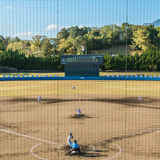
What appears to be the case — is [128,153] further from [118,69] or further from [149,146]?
[118,69]

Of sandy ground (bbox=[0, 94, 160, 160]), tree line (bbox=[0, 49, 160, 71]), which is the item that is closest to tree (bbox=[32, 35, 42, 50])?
tree line (bbox=[0, 49, 160, 71])

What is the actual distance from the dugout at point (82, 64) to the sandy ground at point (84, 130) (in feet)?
112

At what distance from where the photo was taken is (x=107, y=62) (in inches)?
3568

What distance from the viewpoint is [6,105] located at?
30516mm

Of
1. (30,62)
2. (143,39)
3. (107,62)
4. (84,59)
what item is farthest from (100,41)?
(84,59)

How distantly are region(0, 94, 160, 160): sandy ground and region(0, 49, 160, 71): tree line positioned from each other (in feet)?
198

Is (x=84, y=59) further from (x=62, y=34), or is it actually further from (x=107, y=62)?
(x=62, y=34)

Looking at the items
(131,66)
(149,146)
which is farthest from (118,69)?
(149,146)

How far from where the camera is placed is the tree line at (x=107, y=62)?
88.8m

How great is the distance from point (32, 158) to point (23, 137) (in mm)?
4174

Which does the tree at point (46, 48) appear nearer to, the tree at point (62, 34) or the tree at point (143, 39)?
the tree at point (62, 34)

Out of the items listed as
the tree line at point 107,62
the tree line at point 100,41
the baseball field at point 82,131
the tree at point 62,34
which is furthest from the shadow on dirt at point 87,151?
the tree at point 62,34

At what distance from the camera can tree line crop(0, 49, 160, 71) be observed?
88750mm

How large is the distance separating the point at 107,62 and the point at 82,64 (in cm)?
2845
